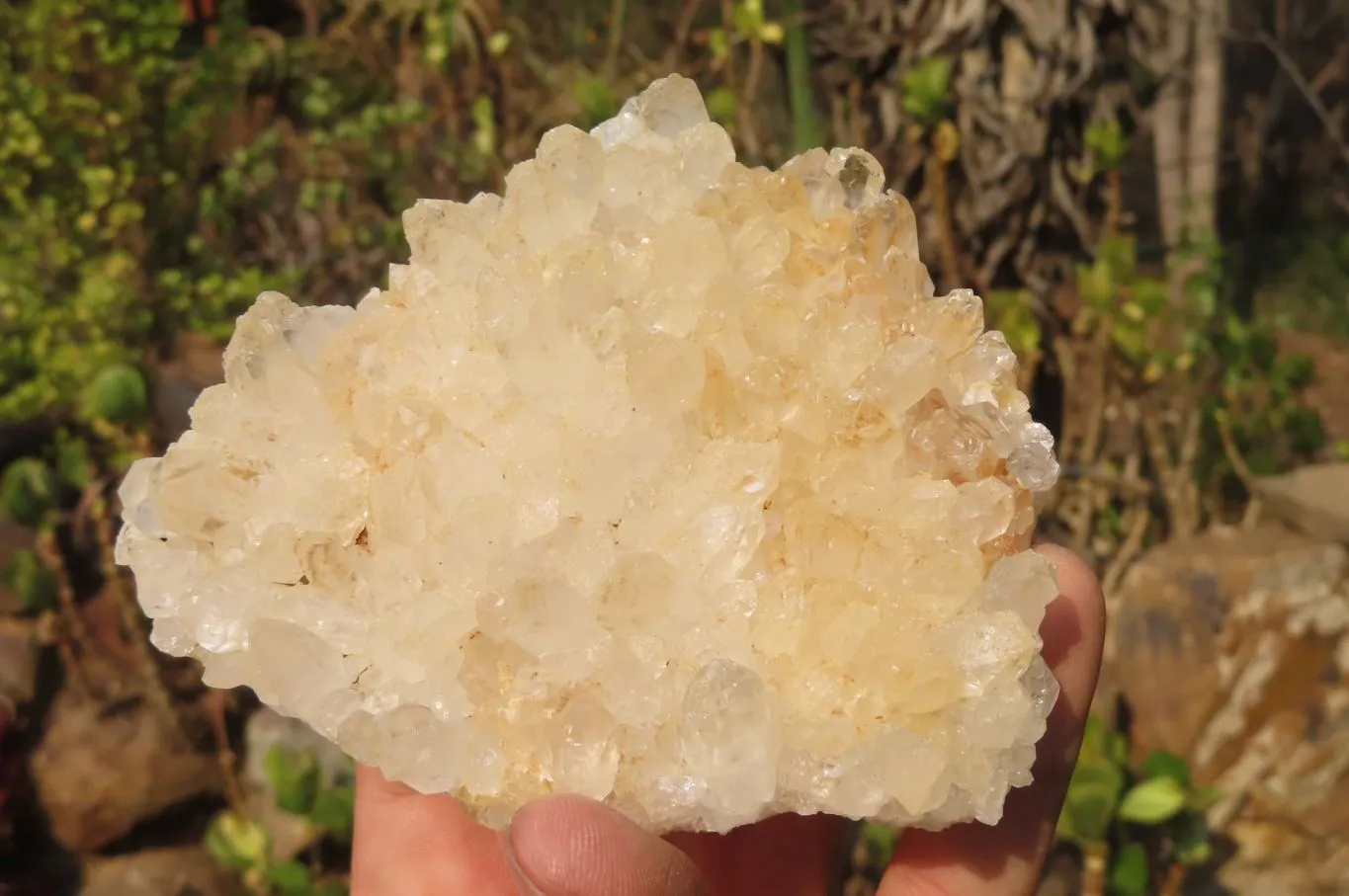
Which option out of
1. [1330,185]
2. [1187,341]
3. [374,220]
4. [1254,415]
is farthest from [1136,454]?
[1330,185]

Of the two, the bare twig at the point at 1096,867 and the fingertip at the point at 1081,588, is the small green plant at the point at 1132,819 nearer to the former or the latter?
the bare twig at the point at 1096,867

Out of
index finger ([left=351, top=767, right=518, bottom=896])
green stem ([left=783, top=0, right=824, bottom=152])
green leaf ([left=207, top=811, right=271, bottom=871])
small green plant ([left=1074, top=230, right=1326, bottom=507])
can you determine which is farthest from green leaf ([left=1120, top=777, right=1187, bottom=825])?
green leaf ([left=207, top=811, right=271, bottom=871])

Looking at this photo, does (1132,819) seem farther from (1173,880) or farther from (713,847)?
(713,847)

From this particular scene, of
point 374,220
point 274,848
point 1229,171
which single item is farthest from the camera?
point 1229,171

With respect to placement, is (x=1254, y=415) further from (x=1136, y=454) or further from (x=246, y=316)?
(x=246, y=316)

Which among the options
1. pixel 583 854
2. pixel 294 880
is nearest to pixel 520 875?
pixel 583 854

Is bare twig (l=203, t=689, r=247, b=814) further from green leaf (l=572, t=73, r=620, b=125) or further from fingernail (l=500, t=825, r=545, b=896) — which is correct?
fingernail (l=500, t=825, r=545, b=896)

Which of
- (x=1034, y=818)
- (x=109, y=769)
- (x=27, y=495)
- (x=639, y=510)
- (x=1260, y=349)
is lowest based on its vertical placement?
(x=109, y=769)
